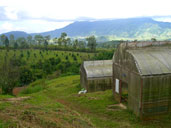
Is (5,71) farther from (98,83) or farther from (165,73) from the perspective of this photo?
(165,73)

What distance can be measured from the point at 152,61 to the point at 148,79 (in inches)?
85.9

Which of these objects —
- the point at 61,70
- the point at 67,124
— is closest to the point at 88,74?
the point at 67,124

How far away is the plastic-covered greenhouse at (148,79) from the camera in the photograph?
17422mm

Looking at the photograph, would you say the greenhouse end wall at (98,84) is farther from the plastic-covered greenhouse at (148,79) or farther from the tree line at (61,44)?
the tree line at (61,44)

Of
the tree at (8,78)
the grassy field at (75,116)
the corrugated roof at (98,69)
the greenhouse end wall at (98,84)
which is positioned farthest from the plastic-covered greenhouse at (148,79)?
the tree at (8,78)

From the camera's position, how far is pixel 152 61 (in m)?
18.3

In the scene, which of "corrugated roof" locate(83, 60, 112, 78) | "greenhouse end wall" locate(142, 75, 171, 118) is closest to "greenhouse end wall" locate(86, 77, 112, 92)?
"corrugated roof" locate(83, 60, 112, 78)

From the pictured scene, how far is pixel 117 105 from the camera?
2209 centimetres

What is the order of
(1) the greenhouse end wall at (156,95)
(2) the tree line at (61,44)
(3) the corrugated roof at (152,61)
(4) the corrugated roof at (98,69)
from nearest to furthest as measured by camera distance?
(1) the greenhouse end wall at (156,95) → (3) the corrugated roof at (152,61) → (4) the corrugated roof at (98,69) → (2) the tree line at (61,44)

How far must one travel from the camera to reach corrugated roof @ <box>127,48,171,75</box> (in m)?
17.6

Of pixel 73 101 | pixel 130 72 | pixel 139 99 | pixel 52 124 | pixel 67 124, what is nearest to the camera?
pixel 52 124

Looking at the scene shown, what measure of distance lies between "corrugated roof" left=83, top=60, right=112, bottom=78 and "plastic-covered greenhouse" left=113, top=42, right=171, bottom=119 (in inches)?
550

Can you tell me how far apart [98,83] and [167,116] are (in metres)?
17.0

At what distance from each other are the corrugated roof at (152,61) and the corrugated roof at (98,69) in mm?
14719
